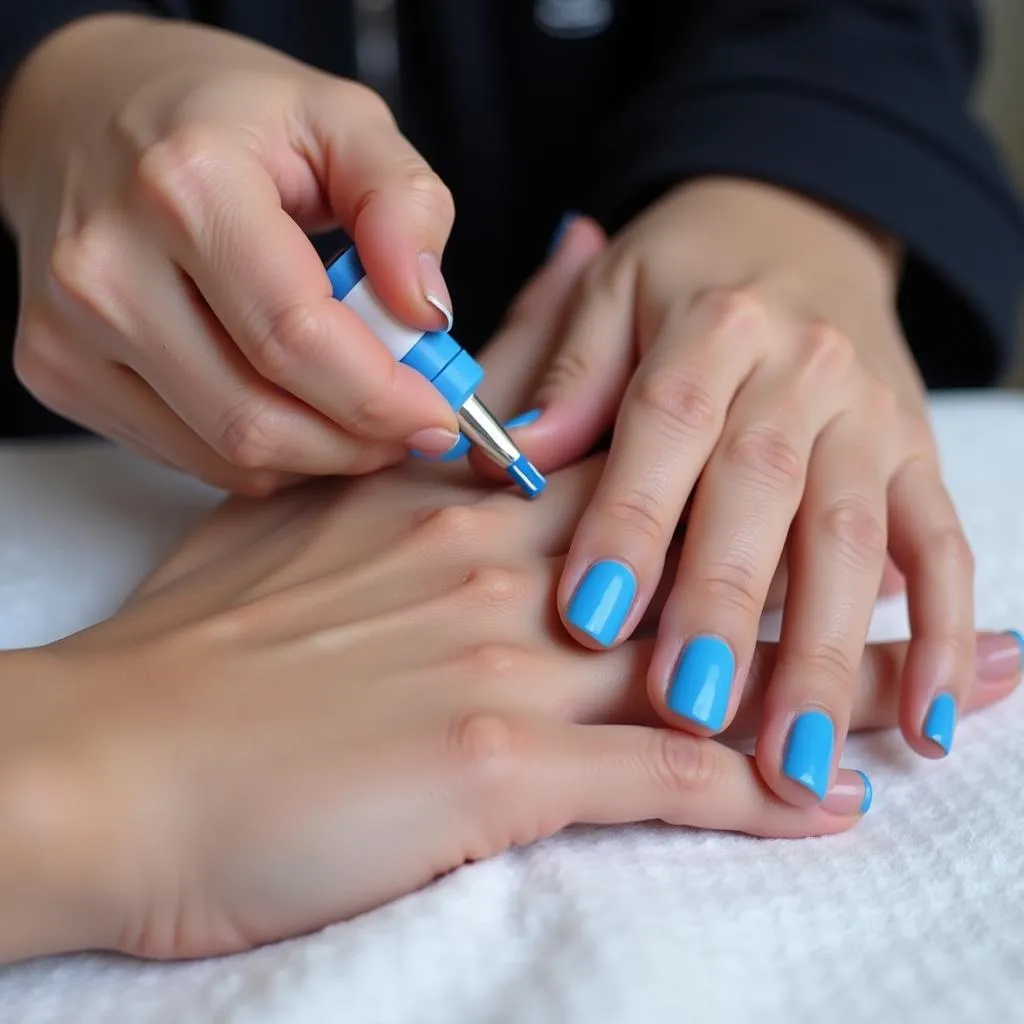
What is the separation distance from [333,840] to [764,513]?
0.26 meters

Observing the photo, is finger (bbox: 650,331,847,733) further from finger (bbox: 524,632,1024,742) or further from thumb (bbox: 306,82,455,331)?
thumb (bbox: 306,82,455,331)

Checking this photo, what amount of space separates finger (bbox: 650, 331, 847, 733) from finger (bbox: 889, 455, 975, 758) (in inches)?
2.6

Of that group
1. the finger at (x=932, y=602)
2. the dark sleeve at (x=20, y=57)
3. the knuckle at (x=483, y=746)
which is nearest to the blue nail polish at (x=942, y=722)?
the finger at (x=932, y=602)

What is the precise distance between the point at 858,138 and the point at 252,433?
52 centimetres

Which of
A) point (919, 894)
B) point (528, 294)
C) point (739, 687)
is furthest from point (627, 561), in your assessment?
point (528, 294)

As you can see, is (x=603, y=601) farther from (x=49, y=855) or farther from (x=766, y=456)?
(x=49, y=855)

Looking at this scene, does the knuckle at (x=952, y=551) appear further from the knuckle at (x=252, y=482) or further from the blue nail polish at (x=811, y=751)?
the knuckle at (x=252, y=482)

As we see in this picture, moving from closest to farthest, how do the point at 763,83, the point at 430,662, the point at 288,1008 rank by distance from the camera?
the point at 288,1008 < the point at 430,662 < the point at 763,83

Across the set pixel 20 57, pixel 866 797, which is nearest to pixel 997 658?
pixel 866 797

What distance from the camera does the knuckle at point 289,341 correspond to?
1.48 ft

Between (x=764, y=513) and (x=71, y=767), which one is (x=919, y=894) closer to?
(x=764, y=513)

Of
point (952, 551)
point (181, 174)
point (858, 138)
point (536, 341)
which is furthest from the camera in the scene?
point (858, 138)

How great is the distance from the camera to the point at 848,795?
1.51 ft

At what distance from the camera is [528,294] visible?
0.72 meters
